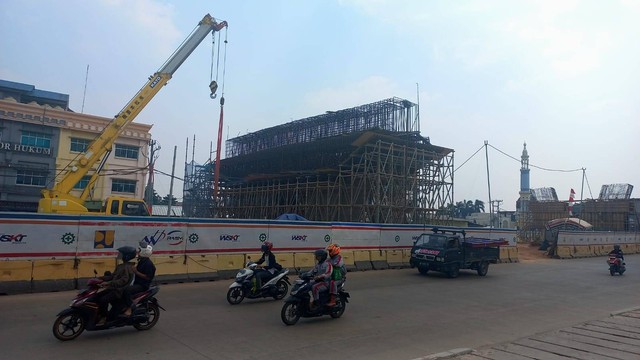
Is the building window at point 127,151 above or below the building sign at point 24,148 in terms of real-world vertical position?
above

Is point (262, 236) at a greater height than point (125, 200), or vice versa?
point (125, 200)

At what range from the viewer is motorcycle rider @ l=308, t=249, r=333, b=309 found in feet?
28.1

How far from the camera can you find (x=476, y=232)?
25.2 meters

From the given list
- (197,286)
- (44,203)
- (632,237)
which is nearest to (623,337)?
(197,286)

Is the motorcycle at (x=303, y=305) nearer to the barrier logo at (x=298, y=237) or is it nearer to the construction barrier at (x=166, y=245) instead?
the construction barrier at (x=166, y=245)

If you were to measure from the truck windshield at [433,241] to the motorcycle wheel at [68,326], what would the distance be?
535 inches

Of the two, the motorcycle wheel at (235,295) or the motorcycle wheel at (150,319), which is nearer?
the motorcycle wheel at (150,319)

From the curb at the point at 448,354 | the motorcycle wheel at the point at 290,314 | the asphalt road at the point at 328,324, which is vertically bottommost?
the asphalt road at the point at 328,324

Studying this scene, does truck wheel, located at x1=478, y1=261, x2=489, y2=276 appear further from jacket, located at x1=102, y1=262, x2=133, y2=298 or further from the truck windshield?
jacket, located at x1=102, y1=262, x2=133, y2=298

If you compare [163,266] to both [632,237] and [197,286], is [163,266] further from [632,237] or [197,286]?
[632,237]

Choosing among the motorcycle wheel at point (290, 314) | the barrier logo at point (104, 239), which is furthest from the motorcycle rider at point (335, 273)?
the barrier logo at point (104, 239)

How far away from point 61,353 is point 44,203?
617 inches

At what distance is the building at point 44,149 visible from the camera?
36.6 m

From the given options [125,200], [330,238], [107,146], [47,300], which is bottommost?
[47,300]
